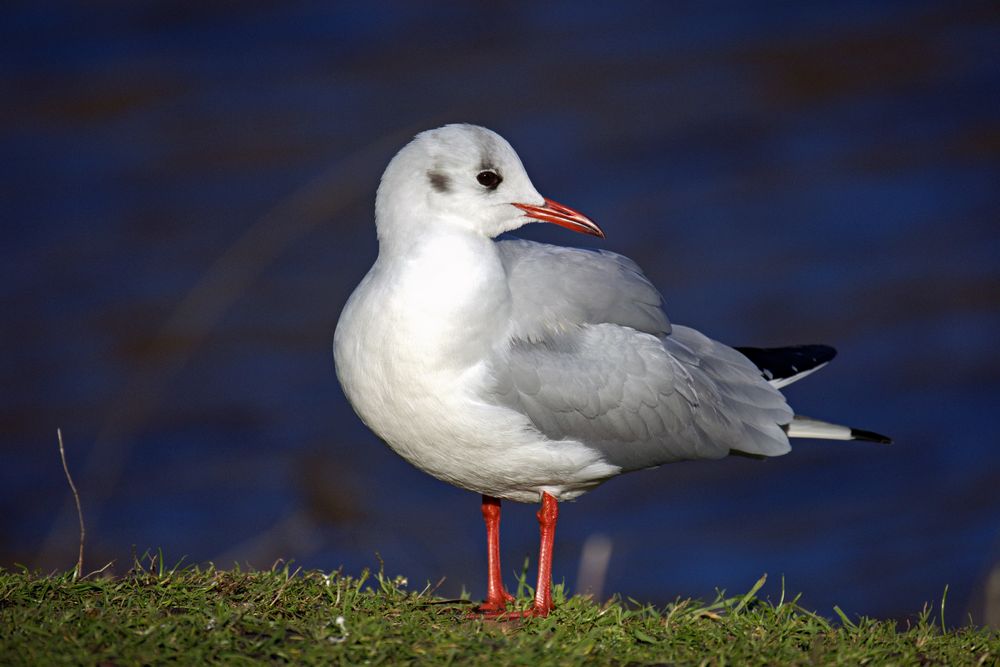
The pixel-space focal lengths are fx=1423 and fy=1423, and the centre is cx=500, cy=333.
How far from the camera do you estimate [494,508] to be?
605 centimetres

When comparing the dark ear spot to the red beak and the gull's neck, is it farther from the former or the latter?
the red beak

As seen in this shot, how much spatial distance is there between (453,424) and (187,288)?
7045 mm

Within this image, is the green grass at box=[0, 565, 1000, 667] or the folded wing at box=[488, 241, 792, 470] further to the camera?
the folded wing at box=[488, 241, 792, 470]

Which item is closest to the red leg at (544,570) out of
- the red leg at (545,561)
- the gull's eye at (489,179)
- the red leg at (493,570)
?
the red leg at (545,561)

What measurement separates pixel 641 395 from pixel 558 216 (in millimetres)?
795

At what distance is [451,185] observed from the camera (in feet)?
17.8

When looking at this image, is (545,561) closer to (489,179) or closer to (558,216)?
(558,216)

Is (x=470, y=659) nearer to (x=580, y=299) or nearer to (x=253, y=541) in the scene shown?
(x=580, y=299)

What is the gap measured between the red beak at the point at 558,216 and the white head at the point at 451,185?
0.04m

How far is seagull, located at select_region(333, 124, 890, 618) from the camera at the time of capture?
206 inches

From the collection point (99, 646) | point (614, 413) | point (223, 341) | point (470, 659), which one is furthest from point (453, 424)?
point (223, 341)

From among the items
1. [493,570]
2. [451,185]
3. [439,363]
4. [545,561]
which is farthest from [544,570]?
[451,185]

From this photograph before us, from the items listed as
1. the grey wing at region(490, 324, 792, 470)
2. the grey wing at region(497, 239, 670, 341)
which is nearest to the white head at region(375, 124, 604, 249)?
the grey wing at region(497, 239, 670, 341)

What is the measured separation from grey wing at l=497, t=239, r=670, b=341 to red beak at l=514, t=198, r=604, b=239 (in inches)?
7.4
